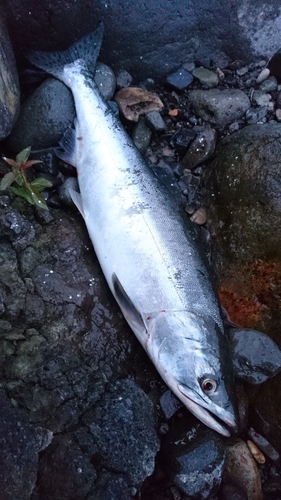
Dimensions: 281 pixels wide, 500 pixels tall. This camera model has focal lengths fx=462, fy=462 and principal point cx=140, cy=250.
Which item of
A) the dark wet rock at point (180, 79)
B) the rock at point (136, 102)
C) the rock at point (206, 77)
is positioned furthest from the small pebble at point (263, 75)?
the rock at point (136, 102)

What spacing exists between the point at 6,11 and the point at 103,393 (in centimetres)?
340

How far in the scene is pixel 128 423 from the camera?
3131mm

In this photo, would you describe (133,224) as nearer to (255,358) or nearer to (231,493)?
(255,358)

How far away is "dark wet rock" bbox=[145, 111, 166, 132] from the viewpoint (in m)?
4.58

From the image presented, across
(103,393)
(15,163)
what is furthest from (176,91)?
(103,393)

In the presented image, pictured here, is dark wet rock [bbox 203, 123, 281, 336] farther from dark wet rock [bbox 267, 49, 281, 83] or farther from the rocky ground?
dark wet rock [bbox 267, 49, 281, 83]

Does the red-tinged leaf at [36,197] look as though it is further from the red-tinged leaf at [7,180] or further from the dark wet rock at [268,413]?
the dark wet rock at [268,413]

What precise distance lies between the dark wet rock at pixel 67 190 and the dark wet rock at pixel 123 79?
120 centimetres

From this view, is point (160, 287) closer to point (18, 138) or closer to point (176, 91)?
point (18, 138)

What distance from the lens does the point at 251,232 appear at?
3994mm

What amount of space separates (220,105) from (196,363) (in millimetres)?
2630

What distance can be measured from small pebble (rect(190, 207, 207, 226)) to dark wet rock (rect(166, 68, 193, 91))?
4.40 feet

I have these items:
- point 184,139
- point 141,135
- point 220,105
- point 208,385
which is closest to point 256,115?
point 220,105

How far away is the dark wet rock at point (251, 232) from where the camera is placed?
3.90 meters
